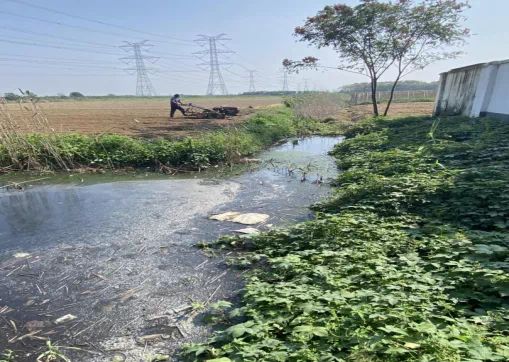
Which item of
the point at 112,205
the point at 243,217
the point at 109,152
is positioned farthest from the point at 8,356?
the point at 109,152

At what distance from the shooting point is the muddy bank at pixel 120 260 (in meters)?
3.32

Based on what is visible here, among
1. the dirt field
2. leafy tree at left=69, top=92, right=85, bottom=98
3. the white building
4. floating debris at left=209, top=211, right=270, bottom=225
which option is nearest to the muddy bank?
floating debris at left=209, top=211, right=270, bottom=225

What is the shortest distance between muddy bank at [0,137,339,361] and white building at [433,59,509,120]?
9.10 meters

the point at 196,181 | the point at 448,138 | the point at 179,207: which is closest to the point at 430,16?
the point at 448,138

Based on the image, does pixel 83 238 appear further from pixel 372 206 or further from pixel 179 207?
pixel 372 206

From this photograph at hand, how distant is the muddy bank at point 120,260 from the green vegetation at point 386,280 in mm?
533

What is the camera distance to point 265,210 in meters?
6.75

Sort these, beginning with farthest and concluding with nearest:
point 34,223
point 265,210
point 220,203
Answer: point 220,203
point 265,210
point 34,223

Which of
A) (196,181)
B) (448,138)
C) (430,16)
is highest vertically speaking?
(430,16)

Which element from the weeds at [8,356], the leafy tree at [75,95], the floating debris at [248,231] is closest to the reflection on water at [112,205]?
the floating debris at [248,231]

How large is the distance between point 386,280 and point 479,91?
15107 mm

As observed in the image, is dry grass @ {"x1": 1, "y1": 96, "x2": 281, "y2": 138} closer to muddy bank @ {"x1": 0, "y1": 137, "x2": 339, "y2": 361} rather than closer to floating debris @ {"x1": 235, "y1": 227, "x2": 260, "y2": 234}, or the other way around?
muddy bank @ {"x1": 0, "y1": 137, "x2": 339, "y2": 361}

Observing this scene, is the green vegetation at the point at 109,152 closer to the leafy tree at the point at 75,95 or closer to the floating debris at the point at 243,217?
the floating debris at the point at 243,217

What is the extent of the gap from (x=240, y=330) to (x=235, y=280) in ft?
4.84
